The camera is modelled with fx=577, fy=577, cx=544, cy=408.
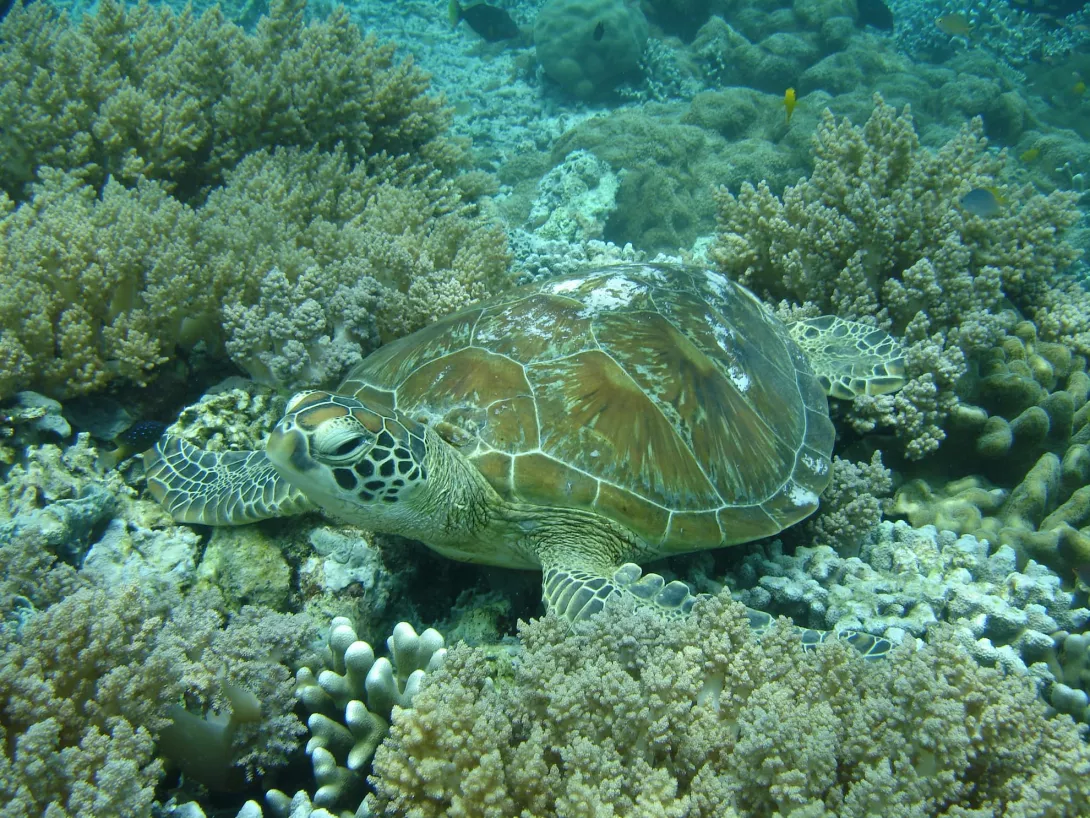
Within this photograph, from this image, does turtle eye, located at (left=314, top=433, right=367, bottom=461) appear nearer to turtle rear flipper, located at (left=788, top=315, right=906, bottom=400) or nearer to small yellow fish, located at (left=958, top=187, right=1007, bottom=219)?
turtle rear flipper, located at (left=788, top=315, right=906, bottom=400)

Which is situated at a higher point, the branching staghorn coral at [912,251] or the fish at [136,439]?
the branching staghorn coral at [912,251]

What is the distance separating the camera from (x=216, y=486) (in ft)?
7.11

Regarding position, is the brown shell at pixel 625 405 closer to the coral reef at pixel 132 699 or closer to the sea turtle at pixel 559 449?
the sea turtle at pixel 559 449

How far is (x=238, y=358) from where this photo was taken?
2580mm

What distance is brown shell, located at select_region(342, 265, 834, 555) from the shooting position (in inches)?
82.7

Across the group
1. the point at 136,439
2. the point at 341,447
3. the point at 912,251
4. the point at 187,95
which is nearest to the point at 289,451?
the point at 341,447

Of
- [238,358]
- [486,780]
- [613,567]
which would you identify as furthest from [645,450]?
[238,358]

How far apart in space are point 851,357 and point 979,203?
138cm

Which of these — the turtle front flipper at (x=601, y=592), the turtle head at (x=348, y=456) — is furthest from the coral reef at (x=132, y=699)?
the turtle front flipper at (x=601, y=592)

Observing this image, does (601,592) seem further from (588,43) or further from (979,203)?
(588,43)

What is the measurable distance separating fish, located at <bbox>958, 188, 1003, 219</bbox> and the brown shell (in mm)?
1769

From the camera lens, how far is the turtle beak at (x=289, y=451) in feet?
5.36

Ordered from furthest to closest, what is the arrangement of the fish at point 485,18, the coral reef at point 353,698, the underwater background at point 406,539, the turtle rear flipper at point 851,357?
the fish at point 485,18, the turtle rear flipper at point 851,357, the coral reef at point 353,698, the underwater background at point 406,539

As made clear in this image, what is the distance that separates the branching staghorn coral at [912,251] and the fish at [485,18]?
8695mm
